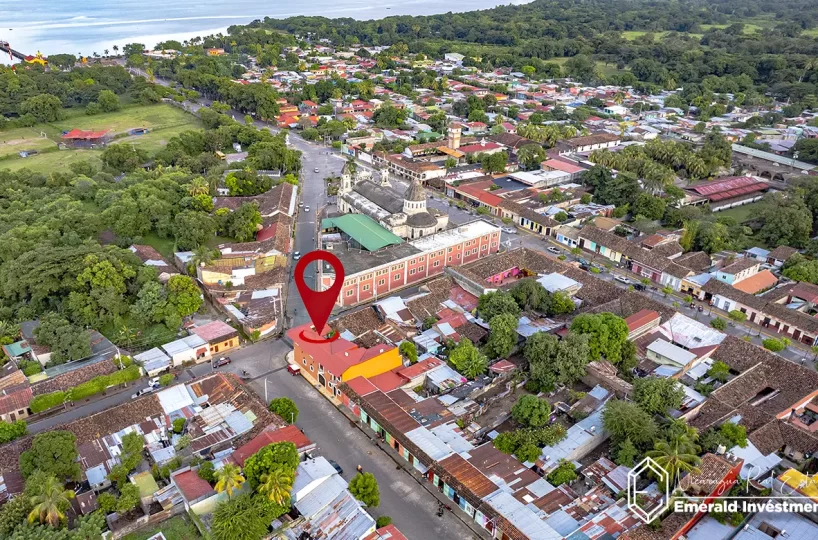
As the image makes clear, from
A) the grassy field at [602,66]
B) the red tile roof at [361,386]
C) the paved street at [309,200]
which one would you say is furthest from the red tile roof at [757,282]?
the grassy field at [602,66]

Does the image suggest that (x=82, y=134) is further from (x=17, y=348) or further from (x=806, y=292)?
(x=806, y=292)

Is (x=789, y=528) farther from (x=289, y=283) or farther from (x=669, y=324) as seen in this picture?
(x=289, y=283)

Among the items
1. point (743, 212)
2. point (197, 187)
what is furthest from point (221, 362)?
point (743, 212)

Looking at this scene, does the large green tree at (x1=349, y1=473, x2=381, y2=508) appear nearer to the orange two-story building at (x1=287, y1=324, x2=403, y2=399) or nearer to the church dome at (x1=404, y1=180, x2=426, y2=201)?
the orange two-story building at (x1=287, y1=324, x2=403, y2=399)

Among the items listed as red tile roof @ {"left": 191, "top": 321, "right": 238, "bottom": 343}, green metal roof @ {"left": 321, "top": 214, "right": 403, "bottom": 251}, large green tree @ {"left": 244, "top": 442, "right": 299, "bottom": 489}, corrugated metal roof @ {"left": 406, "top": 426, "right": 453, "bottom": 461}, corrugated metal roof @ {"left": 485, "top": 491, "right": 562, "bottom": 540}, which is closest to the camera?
corrugated metal roof @ {"left": 485, "top": 491, "right": 562, "bottom": 540}

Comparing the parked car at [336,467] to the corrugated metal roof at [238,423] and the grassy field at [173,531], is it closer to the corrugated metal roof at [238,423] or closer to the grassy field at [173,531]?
the corrugated metal roof at [238,423]

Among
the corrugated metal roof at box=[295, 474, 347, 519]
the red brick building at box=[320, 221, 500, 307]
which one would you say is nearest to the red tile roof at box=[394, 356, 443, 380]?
the corrugated metal roof at box=[295, 474, 347, 519]
